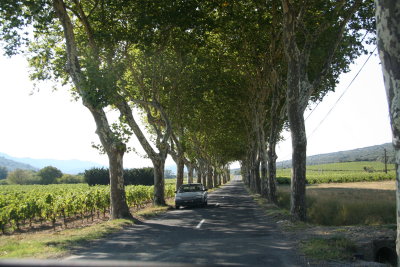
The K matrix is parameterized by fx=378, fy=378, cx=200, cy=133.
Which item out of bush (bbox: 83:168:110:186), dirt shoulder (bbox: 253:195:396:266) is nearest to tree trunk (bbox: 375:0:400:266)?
dirt shoulder (bbox: 253:195:396:266)

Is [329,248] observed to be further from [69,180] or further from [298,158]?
[69,180]

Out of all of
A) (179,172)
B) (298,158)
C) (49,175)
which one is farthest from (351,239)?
(49,175)

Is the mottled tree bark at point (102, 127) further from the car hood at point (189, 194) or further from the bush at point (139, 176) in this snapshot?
the bush at point (139, 176)

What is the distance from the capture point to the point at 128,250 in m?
8.29

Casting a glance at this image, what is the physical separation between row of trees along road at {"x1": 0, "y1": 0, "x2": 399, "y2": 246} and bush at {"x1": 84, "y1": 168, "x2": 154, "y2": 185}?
61691 millimetres

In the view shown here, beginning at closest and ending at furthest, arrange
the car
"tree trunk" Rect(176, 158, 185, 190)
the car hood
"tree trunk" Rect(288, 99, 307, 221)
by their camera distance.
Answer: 1. "tree trunk" Rect(288, 99, 307, 221)
2. the car
3. the car hood
4. "tree trunk" Rect(176, 158, 185, 190)

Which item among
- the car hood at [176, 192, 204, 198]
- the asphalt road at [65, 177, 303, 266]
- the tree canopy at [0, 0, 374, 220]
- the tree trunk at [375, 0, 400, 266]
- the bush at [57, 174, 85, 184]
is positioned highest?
the tree canopy at [0, 0, 374, 220]

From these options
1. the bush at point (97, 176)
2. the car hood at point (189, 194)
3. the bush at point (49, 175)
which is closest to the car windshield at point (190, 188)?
the car hood at point (189, 194)

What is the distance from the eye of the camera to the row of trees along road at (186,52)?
1338 cm

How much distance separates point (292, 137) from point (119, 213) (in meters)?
7.49

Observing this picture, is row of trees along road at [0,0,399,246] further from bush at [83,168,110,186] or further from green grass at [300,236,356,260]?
bush at [83,168,110,186]

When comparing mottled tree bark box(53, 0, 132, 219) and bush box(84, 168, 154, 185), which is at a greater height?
mottled tree bark box(53, 0, 132, 219)

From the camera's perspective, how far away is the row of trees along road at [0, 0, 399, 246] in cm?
1338

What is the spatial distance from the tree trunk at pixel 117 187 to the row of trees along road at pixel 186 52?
0.13 feet
